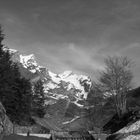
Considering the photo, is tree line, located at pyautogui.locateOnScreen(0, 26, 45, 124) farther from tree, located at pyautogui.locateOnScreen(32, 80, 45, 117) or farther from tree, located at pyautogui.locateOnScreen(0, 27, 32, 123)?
tree, located at pyautogui.locateOnScreen(32, 80, 45, 117)

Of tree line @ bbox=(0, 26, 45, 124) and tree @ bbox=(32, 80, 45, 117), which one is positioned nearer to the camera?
tree line @ bbox=(0, 26, 45, 124)

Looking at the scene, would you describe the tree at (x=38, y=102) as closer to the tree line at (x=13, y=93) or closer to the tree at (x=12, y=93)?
the tree line at (x=13, y=93)

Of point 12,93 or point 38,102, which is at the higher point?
point 38,102

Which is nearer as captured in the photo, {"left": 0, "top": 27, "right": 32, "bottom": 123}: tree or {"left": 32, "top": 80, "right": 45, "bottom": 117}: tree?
{"left": 0, "top": 27, "right": 32, "bottom": 123}: tree

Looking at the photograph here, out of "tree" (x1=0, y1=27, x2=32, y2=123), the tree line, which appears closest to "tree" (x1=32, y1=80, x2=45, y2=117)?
the tree line

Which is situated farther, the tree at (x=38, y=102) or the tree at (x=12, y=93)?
the tree at (x=38, y=102)

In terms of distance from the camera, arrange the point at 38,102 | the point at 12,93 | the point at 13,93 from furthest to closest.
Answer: the point at 38,102
the point at 13,93
the point at 12,93

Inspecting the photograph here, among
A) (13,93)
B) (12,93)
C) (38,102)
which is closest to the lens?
(12,93)

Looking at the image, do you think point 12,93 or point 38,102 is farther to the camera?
point 38,102

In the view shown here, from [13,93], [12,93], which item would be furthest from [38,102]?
[12,93]

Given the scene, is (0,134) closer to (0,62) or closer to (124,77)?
(124,77)

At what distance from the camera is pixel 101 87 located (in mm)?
28281

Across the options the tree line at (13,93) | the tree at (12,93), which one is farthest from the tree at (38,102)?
the tree at (12,93)

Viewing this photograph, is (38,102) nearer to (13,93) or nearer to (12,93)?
(13,93)
